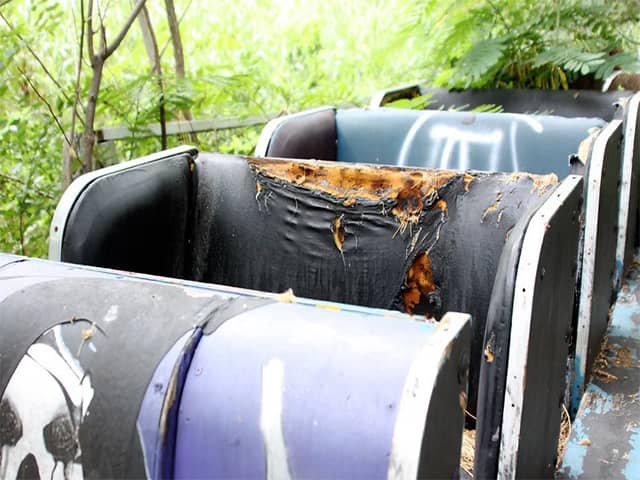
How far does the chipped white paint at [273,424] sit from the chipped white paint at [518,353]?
1.77ft

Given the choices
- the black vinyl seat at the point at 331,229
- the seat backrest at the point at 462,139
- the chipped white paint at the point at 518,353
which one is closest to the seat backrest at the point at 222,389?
the chipped white paint at the point at 518,353

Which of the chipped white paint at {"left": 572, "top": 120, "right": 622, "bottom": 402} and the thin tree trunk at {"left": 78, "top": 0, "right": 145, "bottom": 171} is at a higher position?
the thin tree trunk at {"left": 78, "top": 0, "right": 145, "bottom": 171}

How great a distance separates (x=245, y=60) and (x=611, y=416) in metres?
3.31

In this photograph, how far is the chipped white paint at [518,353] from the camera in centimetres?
118

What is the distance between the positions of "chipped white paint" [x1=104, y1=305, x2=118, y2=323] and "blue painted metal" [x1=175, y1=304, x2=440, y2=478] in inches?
5.4

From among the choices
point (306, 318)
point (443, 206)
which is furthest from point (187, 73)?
point (306, 318)

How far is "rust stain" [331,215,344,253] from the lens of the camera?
198 centimetres

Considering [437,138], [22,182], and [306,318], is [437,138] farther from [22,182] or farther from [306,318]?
[306,318]

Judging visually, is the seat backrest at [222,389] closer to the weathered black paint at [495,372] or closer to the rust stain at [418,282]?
the weathered black paint at [495,372]

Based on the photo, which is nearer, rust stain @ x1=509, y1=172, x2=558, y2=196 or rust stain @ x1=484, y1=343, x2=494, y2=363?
rust stain @ x1=484, y1=343, x2=494, y2=363

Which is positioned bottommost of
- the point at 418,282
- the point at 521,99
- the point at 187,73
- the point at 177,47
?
the point at 418,282

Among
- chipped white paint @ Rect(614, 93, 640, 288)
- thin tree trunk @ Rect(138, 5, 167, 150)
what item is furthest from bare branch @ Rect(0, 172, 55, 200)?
chipped white paint @ Rect(614, 93, 640, 288)

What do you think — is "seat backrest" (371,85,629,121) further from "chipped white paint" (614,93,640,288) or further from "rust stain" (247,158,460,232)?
"rust stain" (247,158,460,232)

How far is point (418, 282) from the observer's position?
6.23ft
